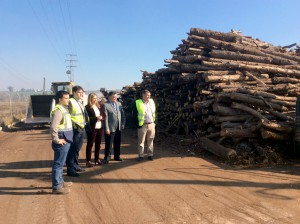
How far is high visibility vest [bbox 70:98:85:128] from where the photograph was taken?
633 cm

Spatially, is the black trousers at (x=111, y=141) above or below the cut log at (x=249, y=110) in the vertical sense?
below

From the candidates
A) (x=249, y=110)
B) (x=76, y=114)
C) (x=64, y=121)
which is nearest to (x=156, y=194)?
(x=64, y=121)

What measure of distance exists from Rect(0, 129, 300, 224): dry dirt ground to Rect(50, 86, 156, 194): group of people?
1.15 ft

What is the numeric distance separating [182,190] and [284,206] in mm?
1796

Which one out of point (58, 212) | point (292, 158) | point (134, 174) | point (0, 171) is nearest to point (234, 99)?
point (292, 158)

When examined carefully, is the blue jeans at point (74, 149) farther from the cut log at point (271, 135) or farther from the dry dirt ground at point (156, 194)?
the cut log at point (271, 135)

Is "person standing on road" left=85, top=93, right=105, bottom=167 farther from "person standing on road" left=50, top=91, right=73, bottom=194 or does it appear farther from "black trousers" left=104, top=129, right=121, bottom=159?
"person standing on road" left=50, top=91, right=73, bottom=194

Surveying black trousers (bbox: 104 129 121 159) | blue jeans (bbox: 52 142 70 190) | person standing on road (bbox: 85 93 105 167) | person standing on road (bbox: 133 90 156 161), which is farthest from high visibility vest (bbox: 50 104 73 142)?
person standing on road (bbox: 133 90 156 161)

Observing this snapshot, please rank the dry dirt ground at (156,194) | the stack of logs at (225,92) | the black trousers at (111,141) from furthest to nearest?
the stack of logs at (225,92) < the black trousers at (111,141) < the dry dirt ground at (156,194)

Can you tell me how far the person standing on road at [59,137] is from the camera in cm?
535

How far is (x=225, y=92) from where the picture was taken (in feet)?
29.5

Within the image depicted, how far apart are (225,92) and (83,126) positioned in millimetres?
4758

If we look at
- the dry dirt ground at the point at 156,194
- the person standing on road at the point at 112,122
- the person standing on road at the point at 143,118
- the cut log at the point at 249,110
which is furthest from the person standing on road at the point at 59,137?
the cut log at the point at 249,110

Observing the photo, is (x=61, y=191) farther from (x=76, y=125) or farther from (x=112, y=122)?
(x=112, y=122)
